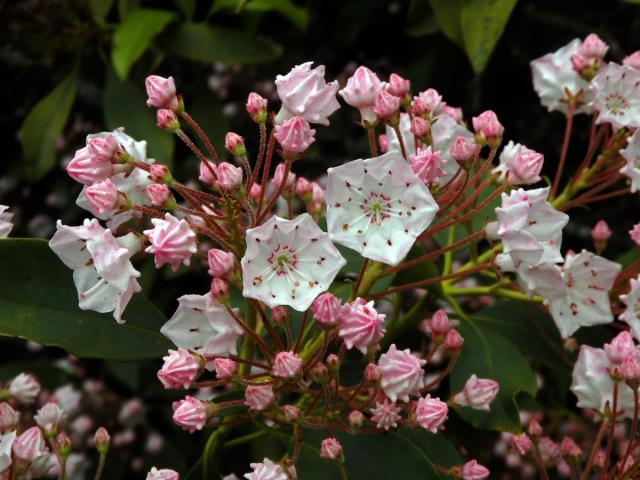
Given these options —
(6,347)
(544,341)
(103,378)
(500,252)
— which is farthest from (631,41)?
(6,347)

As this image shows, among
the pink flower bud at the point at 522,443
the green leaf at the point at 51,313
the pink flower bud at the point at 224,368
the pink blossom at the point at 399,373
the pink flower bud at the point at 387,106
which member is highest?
the pink flower bud at the point at 387,106

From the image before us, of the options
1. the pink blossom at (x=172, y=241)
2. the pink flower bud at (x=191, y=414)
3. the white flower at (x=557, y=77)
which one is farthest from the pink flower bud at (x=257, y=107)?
the white flower at (x=557, y=77)

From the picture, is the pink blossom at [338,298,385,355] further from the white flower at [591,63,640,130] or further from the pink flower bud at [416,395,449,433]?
the white flower at [591,63,640,130]

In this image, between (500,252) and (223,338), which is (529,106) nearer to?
(500,252)

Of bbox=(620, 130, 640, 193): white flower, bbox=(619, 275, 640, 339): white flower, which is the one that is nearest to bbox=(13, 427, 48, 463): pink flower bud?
bbox=(619, 275, 640, 339): white flower

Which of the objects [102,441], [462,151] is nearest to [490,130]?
[462,151]

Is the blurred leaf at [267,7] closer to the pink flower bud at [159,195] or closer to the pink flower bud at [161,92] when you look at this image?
the pink flower bud at [161,92]

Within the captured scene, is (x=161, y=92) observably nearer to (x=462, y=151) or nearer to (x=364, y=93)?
(x=364, y=93)
